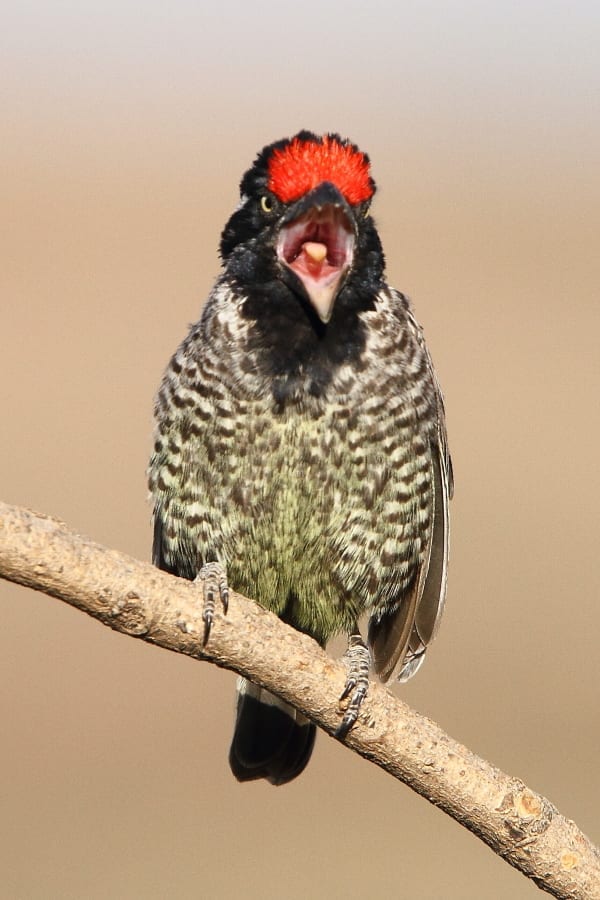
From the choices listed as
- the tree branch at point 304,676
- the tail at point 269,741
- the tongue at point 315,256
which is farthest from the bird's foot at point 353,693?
the tongue at point 315,256

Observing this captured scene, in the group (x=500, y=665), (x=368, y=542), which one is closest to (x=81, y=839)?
(x=500, y=665)

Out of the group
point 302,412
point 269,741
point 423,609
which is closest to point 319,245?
point 302,412

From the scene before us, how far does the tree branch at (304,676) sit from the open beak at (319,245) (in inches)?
43.5

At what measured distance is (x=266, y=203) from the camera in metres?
4.77

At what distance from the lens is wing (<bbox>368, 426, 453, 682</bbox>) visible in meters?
5.42

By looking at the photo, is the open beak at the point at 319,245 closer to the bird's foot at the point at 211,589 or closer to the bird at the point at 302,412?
the bird at the point at 302,412

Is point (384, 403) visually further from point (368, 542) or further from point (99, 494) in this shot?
point (99, 494)

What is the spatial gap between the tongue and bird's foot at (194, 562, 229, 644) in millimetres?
1038

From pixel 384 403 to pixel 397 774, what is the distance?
4.45ft

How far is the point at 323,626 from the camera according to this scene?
526 cm

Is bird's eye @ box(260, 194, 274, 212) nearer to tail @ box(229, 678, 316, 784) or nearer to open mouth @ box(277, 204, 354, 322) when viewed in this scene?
open mouth @ box(277, 204, 354, 322)

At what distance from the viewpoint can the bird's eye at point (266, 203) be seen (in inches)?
187

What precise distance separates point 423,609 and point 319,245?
5.23ft

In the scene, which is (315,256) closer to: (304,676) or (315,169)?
(315,169)
